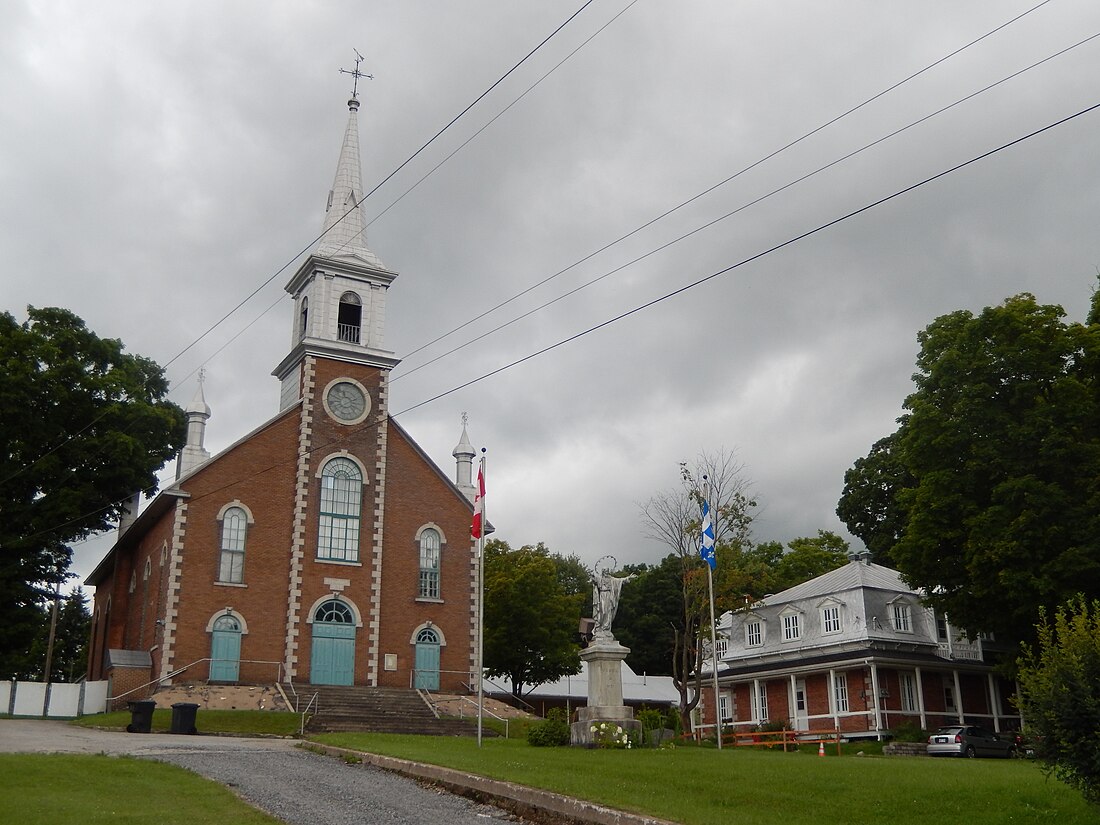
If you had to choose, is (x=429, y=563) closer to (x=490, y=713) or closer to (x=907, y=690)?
(x=490, y=713)

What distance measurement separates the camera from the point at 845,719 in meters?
40.6

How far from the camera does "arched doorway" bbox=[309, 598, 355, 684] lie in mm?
38750

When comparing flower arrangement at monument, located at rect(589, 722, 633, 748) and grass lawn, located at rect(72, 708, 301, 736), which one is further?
grass lawn, located at rect(72, 708, 301, 736)

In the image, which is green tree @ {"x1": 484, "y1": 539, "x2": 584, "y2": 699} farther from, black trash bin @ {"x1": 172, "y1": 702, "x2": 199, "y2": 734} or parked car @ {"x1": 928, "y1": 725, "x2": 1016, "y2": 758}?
black trash bin @ {"x1": 172, "y1": 702, "x2": 199, "y2": 734}

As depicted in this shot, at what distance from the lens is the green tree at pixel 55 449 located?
4069cm

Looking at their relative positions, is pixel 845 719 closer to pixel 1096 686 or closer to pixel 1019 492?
pixel 1019 492

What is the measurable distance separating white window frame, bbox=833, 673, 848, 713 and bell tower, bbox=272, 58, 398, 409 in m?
21.6

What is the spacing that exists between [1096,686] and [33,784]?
1479 cm

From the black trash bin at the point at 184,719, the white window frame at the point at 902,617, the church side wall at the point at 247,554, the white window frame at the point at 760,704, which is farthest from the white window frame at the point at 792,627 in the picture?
the black trash bin at the point at 184,719

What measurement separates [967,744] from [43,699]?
3147 centimetres

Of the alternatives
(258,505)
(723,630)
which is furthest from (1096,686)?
(723,630)

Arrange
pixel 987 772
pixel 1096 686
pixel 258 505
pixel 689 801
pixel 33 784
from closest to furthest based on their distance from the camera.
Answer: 1. pixel 1096 686
2. pixel 689 801
3. pixel 33 784
4. pixel 987 772
5. pixel 258 505

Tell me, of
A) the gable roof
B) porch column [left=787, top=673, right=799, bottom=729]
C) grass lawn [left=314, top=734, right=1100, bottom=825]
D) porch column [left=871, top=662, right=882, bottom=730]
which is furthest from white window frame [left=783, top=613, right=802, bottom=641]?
grass lawn [left=314, top=734, right=1100, bottom=825]

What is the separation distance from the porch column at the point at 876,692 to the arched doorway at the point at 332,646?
19.2 meters
